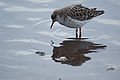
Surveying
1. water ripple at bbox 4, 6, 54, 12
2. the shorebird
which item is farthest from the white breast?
water ripple at bbox 4, 6, 54, 12

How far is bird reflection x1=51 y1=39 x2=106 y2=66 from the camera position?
9.88 metres

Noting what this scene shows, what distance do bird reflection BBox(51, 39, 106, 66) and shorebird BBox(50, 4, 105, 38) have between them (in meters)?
0.51

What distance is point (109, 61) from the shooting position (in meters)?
9.63

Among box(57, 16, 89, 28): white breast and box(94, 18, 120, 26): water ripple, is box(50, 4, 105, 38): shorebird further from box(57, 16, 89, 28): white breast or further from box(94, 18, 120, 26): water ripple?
box(94, 18, 120, 26): water ripple

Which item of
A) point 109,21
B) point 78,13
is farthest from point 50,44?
point 109,21

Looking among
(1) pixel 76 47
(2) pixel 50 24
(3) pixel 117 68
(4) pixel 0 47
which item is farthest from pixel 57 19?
(3) pixel 117 68

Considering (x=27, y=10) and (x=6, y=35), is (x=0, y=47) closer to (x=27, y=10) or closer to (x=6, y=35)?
(x=6, y=35)

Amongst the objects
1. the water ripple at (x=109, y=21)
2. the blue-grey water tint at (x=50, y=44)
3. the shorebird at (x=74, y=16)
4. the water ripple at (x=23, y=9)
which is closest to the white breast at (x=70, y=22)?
the shorebird at (x=74, y=16)

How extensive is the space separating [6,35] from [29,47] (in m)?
1.09

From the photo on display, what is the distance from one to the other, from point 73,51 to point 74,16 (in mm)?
1408

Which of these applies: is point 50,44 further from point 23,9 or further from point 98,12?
point 23,9

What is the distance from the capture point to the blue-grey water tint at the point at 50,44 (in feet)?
29.7

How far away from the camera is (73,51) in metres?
10.6

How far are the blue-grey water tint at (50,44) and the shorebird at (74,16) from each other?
1.03ft
